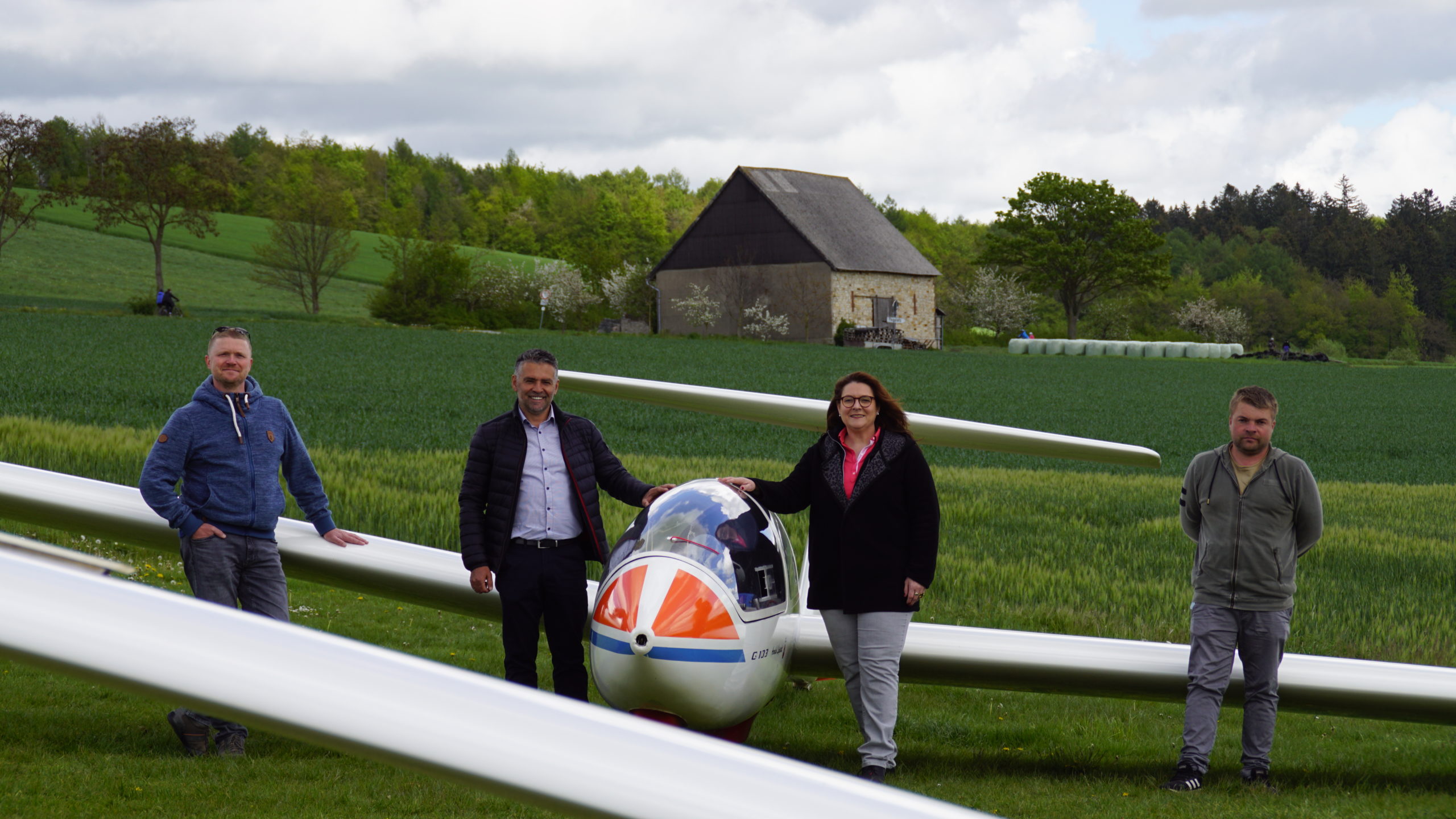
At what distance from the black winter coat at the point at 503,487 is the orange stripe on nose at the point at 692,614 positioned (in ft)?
3.08

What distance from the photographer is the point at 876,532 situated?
21.0 ft

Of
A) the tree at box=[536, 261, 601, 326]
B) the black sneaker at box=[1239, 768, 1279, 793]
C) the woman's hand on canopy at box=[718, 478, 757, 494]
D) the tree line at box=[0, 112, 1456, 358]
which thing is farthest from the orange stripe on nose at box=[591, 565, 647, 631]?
the tree at box=[536, 261, 601, 326]

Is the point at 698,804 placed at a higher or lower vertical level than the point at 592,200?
lower

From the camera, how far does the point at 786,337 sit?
241 ft

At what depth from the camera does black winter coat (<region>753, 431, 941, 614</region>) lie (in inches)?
251

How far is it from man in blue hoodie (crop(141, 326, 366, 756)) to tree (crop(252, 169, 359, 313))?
243 ft

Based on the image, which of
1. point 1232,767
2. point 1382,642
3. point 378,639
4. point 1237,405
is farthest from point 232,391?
point 1382,642

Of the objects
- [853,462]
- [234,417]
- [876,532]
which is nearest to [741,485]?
[853,462]

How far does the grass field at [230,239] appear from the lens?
96625mm

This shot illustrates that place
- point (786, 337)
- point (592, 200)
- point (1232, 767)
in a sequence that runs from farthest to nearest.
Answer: point (592, 200) < point (786, 337) < point (1232, 767)

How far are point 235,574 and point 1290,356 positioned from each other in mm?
88308

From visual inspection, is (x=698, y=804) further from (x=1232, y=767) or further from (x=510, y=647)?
(x=1232, y=767)

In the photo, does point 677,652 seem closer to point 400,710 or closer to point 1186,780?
point 1186,780

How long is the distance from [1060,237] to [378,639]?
92.1 metres
